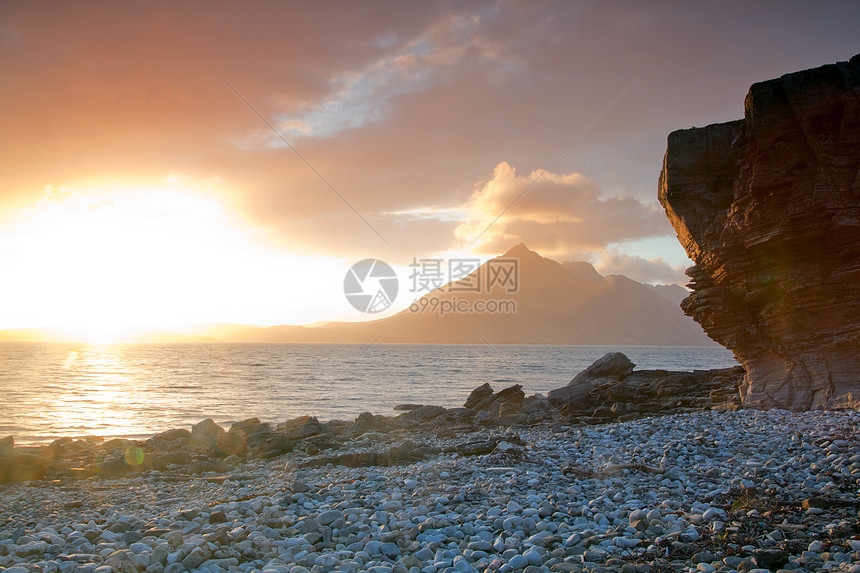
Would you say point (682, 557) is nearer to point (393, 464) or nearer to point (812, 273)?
point (393, 464)

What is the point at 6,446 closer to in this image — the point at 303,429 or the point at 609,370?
the point at 303,429

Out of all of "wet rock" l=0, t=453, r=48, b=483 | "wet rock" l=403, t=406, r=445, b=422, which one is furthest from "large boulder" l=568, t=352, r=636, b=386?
"wet rock" l=0, t=453, r=48, b=483

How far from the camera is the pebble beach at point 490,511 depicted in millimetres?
7758

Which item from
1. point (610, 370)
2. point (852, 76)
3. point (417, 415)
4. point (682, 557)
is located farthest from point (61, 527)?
point (610, 370)

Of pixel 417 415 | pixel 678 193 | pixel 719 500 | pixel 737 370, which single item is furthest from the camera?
pixel 737 370

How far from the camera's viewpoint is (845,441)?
1302 cm

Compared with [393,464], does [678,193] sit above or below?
above

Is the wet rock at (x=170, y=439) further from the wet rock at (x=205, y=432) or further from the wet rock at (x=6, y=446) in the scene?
the wet rock at (x=6, y=446)

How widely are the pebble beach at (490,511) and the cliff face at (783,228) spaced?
3199 millimetres

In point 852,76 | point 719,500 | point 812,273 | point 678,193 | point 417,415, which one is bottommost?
point 417,415

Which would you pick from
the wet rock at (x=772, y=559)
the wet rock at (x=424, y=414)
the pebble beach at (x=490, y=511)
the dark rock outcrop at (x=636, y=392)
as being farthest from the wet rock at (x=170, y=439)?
the wet rock at (x=772, y=559)

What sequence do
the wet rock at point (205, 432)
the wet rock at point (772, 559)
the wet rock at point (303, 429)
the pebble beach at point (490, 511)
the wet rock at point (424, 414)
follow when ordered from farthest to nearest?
the wet rock at point (424, 414) < the wet rock at point (303, 429) < the wet rock at point (205, 432) < the pebble beach at point (490, 511) < the wet rock at point (772, 559)

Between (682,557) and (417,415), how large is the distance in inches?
776

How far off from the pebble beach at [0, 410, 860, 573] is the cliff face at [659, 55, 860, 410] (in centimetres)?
320
